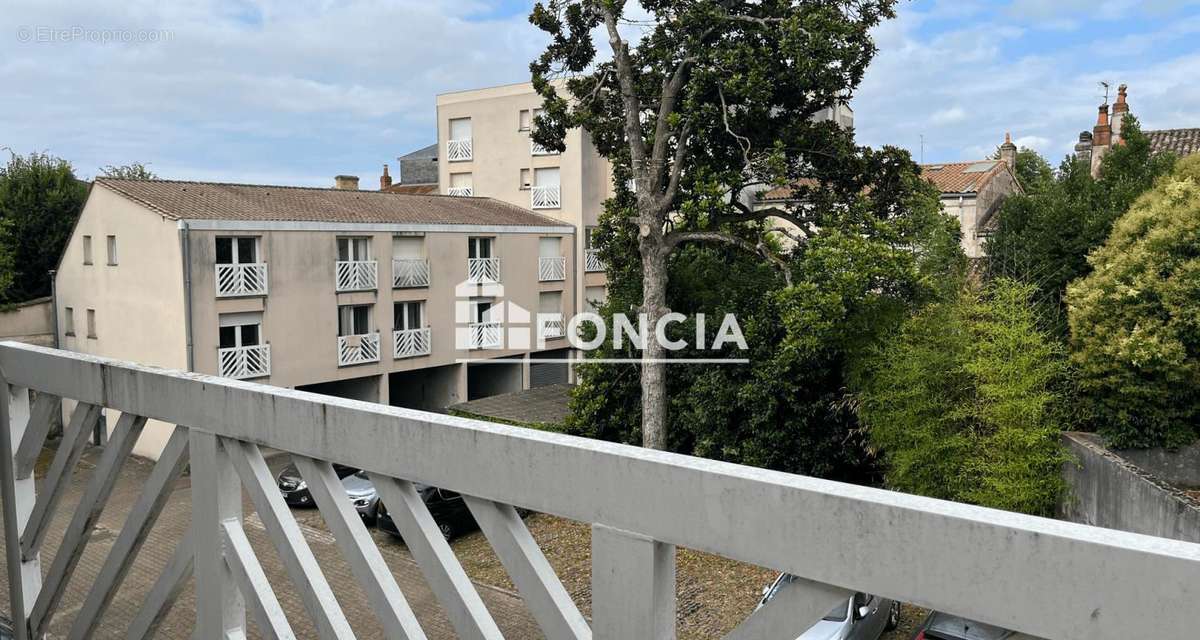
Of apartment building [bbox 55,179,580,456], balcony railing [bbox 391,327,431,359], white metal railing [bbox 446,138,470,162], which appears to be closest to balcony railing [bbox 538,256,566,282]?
apartment building [bbox 55,179,580,456]

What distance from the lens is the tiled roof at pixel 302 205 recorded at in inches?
903

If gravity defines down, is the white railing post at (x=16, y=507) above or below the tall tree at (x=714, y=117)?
below

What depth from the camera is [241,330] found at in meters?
23.4

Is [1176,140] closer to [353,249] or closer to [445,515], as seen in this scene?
[445,515]

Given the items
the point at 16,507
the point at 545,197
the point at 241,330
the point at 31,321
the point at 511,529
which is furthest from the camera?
the point at 545,197

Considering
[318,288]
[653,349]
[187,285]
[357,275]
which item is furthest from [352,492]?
[357,275]

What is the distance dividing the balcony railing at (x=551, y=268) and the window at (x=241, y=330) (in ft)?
36.5

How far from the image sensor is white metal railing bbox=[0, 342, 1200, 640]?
1.25 metres

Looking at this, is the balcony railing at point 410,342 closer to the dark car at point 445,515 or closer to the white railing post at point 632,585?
the dark car at point 445,515

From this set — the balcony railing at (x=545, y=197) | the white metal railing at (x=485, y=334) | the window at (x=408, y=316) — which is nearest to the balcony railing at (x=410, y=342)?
the window at (x=408, y=316)

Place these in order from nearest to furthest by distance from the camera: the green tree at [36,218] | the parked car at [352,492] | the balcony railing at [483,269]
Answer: the parked car at [352,492]
the balcony railing at [483,269]
the green tree at [36,218]

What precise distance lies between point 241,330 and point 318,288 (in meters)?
2.51

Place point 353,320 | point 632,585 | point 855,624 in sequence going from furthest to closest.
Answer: point 353,320
point 855,624
point 632,585

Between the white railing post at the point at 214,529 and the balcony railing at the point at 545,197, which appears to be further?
the balcony railing at the point at 545,197
